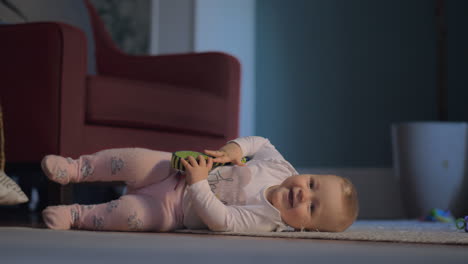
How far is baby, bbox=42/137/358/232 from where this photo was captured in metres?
1.14

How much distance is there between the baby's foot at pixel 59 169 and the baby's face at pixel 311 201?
1.41ft

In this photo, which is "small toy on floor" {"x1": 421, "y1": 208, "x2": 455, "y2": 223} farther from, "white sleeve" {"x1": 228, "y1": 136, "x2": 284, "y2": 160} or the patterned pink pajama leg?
the patterned pink pajama leg

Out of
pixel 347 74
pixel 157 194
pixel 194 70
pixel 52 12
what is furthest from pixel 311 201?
pixel 347 74

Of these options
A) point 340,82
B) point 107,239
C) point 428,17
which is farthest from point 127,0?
point 107,239

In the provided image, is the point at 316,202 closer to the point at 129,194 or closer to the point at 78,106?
the point at 129,194

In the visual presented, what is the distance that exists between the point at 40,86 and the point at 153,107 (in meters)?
0.38

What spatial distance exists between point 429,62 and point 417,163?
69 centimetres

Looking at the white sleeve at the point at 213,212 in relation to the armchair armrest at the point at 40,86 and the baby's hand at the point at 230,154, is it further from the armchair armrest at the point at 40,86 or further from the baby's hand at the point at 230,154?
the armchair armrest at the point at 40,86

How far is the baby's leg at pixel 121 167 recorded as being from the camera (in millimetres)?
1214

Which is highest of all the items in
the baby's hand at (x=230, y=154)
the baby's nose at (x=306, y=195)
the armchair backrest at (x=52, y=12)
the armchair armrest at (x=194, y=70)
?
the armchair backrest at (x=52, y=12)

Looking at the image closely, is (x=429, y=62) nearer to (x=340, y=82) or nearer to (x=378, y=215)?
(x=340, y=82)

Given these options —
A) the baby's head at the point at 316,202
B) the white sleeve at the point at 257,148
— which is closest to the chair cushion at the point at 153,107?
the white sleeve at the point at 257,148

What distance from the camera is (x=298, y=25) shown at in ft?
10.9

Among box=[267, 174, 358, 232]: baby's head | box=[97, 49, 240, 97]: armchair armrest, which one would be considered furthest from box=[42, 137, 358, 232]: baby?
box=[97, 49, 240, 97]: armchair armrest
